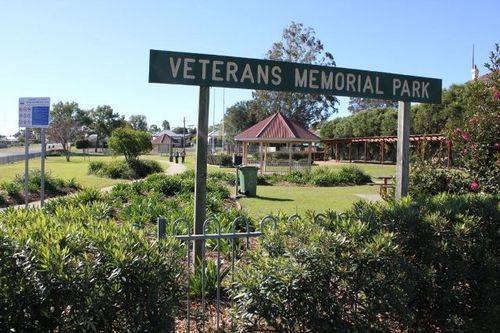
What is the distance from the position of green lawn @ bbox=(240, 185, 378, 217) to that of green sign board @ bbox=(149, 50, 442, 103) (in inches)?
271

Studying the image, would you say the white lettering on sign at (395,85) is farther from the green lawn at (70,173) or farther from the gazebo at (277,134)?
the gazebo at (277,134)

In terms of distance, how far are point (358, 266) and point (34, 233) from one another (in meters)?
2.20

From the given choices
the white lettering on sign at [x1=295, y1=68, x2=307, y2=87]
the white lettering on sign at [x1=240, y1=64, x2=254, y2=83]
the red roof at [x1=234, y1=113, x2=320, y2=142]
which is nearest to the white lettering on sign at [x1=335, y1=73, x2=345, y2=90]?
the white lettering on sign at [x1=295, y1=68, x2=307, y2=87]

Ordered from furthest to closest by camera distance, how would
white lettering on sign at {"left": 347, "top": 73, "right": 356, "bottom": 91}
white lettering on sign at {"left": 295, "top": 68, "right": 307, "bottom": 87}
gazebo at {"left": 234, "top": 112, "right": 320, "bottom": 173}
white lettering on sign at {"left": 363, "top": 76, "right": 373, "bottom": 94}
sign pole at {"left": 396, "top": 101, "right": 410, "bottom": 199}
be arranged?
gazebo at {"left": 234, "top": 112, "right": 320, "bottom": 173} < sign pole at {"left": 396, "top": 101, "right": 410, "bottom": 199} < white lettering on sign at {"left": 363, "top": 76, "right": 373, "bottom": 94} < white lettering on sign at {"left": 347, "top": 73, "right": 356, "bottom": 91} < white lettering on sign at {"left": 295, "top": 68, "right": 307, "bottom": 87}

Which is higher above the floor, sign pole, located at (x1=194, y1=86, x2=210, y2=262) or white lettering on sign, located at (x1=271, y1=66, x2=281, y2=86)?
white lettering on sign, located at (x1=271, y1=66, x2=281, y2=86)

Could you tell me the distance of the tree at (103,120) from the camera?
93375mm

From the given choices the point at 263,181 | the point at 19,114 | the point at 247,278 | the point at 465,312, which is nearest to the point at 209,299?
the point at 247,278

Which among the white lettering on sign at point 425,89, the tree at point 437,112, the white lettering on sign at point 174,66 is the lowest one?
the white lettering on sign at point 174,66

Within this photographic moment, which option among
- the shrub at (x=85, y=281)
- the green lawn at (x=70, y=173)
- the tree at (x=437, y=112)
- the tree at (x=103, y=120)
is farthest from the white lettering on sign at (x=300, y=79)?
the tree at (x=103, y=120)

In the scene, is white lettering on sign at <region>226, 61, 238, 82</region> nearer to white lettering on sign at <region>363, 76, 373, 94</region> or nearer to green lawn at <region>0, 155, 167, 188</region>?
white lettering on sign at <region>363, 76, 373, 94</region>

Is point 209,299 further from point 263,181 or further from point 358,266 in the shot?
point 263,181

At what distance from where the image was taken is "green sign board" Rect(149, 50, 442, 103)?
4.39 metres

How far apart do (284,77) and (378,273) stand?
225 centimetres

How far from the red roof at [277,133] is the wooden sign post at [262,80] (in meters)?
24.5
